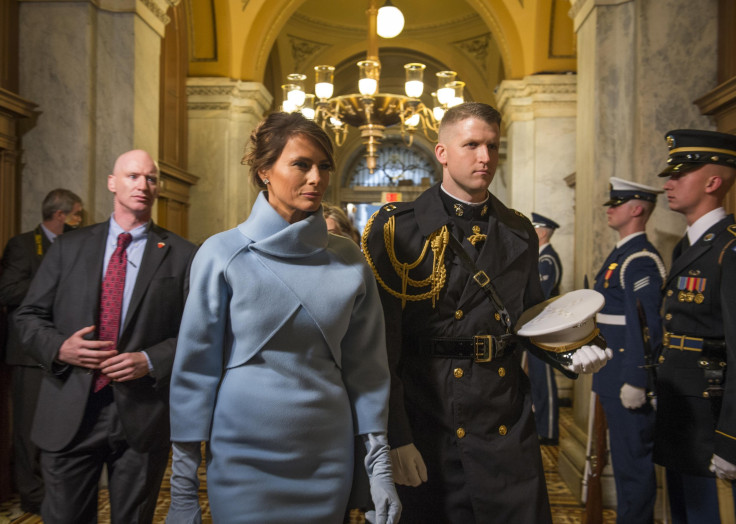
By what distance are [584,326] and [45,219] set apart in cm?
354

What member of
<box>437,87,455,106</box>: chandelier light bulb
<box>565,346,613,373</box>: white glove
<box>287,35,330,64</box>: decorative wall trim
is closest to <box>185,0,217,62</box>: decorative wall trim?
<box>437,87,455,106</box>: chandelier light bulb

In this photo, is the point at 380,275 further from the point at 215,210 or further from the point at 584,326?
the point at 215,210

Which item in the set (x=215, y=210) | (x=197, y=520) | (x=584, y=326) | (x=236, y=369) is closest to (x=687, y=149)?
(x=584, y=326)

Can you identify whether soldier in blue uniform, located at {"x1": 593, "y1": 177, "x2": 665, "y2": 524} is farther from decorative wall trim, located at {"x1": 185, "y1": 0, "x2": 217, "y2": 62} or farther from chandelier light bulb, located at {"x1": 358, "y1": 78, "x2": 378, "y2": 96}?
decorative wall trim, located at {"x1": 185, "y1": 0, "x2": 217, "y2": 62}

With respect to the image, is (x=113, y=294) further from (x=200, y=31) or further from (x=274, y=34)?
(x=274, y=34)

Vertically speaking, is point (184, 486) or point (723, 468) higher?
point (184, 486)

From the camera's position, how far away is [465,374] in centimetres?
226

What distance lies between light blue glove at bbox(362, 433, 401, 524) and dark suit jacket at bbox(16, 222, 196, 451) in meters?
1.08

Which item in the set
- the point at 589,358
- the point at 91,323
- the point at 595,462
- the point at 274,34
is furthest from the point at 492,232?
the point at 274,34

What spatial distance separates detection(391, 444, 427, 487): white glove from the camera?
6.78 feet

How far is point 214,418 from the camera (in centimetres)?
181

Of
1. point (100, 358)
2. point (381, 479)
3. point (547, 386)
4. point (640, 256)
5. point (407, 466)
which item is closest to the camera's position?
point (381, 479)

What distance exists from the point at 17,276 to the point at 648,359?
372 centimetres

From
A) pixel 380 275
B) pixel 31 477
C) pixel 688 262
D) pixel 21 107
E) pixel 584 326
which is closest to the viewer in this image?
pixel 584 326
